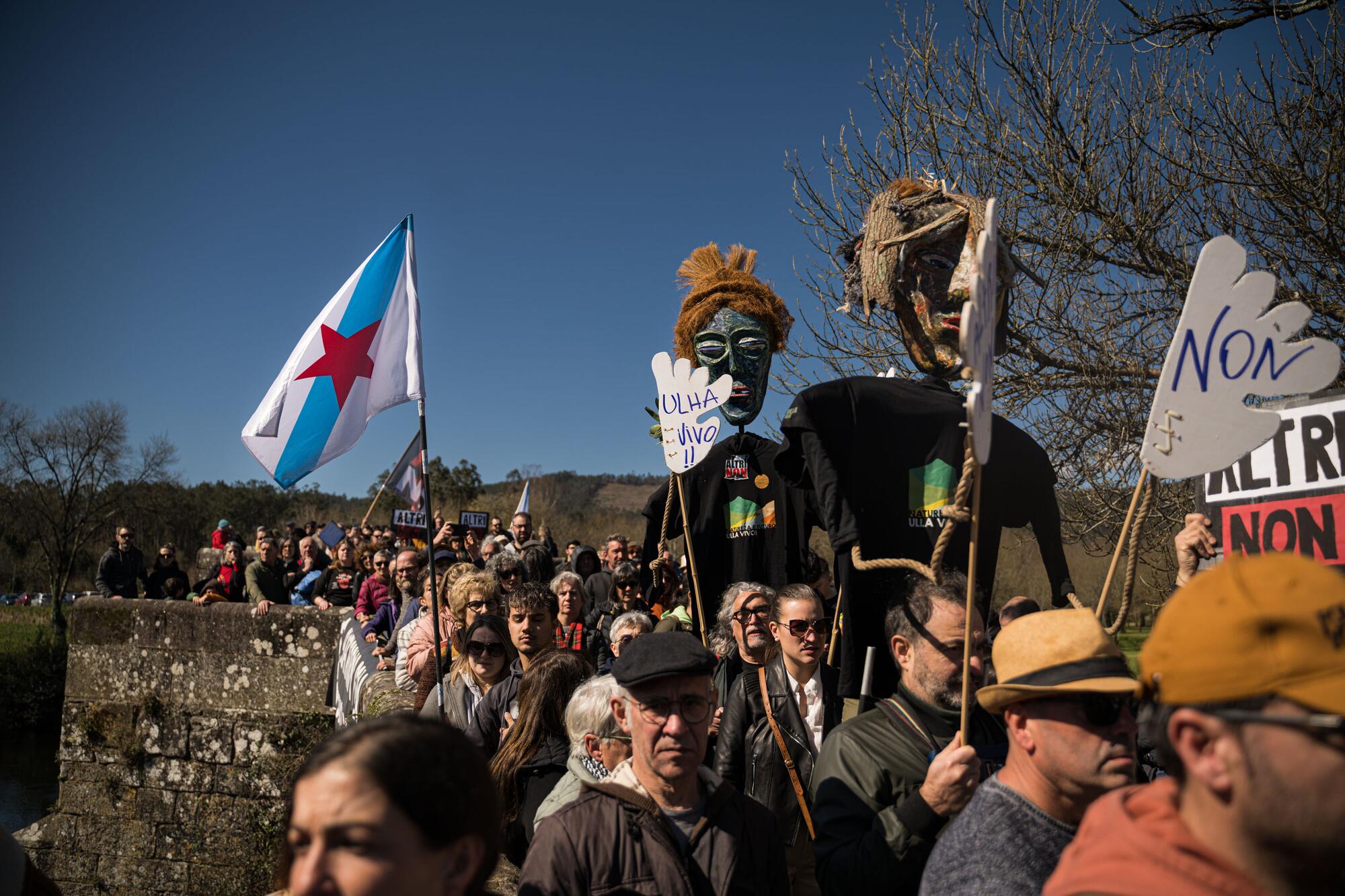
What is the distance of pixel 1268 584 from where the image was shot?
116cm

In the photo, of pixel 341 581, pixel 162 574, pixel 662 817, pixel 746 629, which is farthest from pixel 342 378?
pixel 162 574

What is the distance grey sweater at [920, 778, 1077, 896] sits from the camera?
5.34 feet

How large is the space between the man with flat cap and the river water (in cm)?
1579

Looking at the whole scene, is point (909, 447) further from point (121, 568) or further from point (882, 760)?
point (121, 568)

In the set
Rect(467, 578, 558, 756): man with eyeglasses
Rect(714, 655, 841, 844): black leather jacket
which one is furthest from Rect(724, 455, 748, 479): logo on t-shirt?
Rect(714, 655, 841, 844): black leather jacket

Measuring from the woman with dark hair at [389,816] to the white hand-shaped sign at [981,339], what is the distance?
1372 millimetres

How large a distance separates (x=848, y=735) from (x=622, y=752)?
31.4 inches

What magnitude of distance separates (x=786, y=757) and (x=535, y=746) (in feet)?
3.20

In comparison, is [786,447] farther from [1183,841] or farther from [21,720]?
[21,720]

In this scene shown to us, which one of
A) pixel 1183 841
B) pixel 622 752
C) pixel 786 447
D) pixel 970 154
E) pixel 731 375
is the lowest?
pixel 622 752

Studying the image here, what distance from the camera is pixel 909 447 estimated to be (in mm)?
3559

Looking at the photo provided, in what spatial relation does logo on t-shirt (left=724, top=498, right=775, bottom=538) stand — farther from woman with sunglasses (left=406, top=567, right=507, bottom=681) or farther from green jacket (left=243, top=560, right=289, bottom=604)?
green jacket (left=243, top=560, right=289, bottom=604)

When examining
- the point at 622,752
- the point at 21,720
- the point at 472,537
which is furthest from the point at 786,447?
the point at 21,720

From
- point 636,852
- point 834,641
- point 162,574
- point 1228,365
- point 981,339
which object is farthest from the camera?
point 162,574
